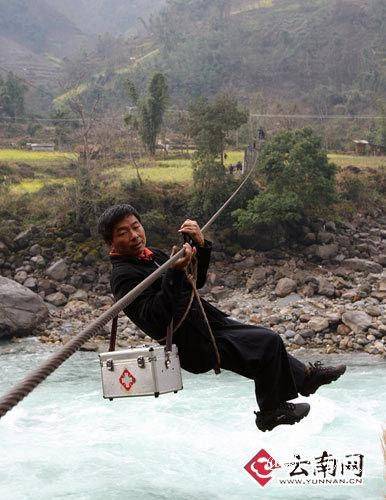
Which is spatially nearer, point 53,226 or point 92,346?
point 92,346

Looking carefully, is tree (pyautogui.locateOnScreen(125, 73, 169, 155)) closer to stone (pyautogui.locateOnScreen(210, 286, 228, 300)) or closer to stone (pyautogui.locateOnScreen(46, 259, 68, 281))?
stone (pyautogui.locateOnScreen(46, 259, 68, 281))

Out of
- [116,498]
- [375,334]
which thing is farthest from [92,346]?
[116,498]

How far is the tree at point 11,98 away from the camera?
31031 mm

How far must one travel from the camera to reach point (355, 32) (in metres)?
48.5

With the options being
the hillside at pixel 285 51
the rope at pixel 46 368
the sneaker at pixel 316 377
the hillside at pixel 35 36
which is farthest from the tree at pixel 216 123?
the hillside at pixel 35 36

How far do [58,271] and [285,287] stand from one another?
5.38 meters

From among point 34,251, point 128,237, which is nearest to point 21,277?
point 34,251

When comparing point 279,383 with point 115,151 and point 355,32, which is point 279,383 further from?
point 355,32

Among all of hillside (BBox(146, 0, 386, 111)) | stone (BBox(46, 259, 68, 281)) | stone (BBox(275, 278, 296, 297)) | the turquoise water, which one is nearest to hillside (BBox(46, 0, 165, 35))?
hillside (BBox(146, 0, 386, 111))

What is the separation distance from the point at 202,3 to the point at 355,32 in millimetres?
15773

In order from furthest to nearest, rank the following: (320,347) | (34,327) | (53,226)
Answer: (53,226) → (34,327) → (320,347)

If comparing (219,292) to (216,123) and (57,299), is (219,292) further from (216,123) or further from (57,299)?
(216,123)

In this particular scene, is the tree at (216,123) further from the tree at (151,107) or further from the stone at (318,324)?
the stone at (318,324)

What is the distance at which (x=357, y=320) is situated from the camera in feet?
43.3
